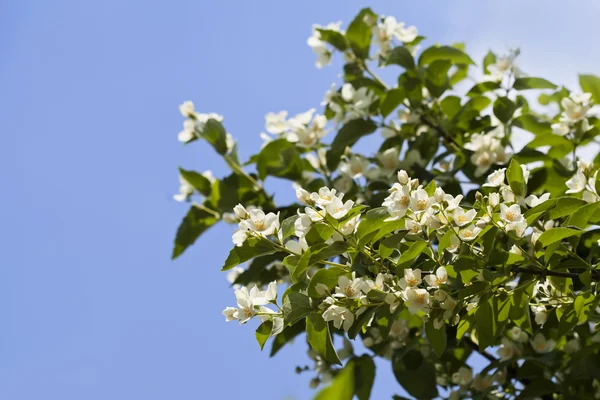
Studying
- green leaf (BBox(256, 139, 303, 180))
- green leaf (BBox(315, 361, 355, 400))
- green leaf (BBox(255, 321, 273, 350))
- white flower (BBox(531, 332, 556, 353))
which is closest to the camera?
green leaf (BBox(315, 361, 355, 400))

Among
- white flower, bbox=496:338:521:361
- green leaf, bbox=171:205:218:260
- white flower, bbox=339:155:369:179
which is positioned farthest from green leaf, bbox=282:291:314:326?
green leaf, bbox=171:205:218:260

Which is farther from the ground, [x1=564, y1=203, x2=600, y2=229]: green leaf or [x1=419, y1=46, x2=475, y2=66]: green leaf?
[x1=419, y1=46, x2=475, y2=66]: green leaf

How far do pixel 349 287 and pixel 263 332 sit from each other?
208mm

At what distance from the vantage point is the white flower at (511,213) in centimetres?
130

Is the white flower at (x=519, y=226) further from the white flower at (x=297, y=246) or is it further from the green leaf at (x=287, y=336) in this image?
the green leaf at (x=287, y=336)

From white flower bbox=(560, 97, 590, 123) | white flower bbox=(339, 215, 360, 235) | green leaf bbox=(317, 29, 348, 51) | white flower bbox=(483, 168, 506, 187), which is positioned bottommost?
white flower bbox=(483, 168, 506, 187)

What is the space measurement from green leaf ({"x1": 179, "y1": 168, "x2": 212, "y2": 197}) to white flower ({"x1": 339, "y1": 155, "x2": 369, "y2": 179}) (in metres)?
0.57

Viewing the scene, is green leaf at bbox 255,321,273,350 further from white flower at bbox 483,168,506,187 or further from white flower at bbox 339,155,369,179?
white flower at bbox 339,155,369,179

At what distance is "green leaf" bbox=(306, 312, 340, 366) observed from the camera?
4.52 feet

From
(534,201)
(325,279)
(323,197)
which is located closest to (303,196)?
(323,197)

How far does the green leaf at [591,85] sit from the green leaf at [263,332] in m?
1.57

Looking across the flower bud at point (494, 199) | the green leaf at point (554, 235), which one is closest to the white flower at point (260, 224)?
the flower bud at point (494, 199)

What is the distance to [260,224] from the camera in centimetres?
140

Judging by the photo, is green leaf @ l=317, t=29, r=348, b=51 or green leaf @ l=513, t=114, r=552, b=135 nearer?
green leaf @ l=513, t=114, r=552, b=135
